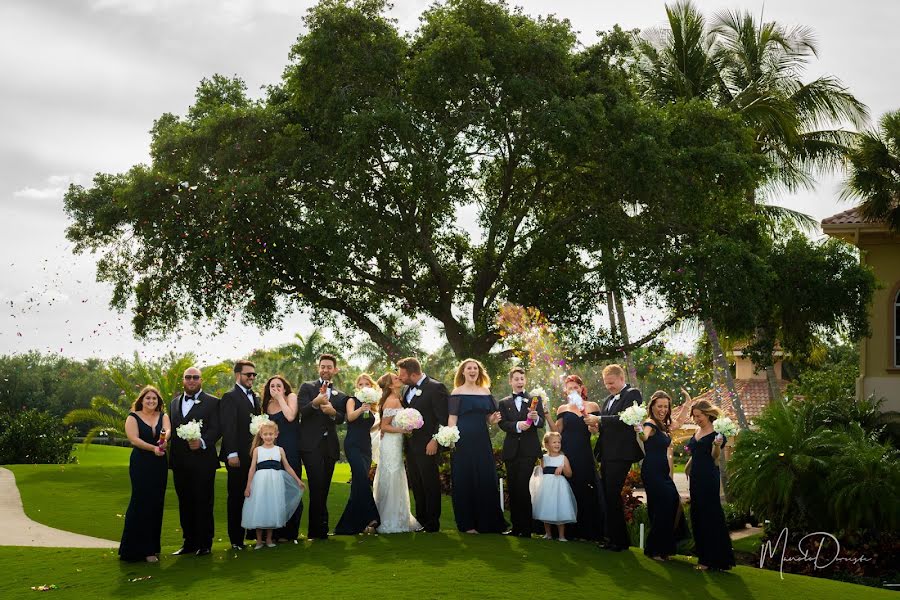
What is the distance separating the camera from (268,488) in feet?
41.5

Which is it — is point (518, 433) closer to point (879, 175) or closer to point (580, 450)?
point (580, 450)

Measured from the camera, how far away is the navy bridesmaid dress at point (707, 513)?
41.3 ft

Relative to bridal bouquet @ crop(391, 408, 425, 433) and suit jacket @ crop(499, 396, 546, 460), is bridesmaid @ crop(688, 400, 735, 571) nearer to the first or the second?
suit jacket @ crop(499, 396, 546, 460)

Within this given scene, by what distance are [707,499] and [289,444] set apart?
17.9ft

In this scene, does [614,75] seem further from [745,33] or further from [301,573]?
[301,573]

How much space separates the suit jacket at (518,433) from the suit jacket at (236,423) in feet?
11.1

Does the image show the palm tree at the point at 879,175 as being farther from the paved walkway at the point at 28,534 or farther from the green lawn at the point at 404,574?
the paved walkway at the point at 28,534

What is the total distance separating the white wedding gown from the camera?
13672 millimetres

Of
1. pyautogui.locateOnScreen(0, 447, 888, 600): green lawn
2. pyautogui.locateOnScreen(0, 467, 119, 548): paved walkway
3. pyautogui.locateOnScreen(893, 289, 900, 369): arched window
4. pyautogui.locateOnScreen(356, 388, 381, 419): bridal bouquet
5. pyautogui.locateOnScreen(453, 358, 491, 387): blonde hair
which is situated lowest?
pyautogui.locateOnScreen(0, 467, 119, 548): paved walkway

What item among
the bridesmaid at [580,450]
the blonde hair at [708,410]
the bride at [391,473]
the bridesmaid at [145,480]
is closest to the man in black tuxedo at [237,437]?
the bridesmaid at [145,480]

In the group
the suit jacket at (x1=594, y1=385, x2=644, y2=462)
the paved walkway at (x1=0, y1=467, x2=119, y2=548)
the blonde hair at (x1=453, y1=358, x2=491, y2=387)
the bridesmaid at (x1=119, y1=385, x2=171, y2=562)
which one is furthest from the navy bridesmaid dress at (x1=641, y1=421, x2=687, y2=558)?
the paved walkway at (x1=0, y1=467, x2=119, y2=548)

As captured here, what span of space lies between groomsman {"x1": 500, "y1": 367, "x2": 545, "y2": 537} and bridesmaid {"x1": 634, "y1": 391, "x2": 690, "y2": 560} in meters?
1.53

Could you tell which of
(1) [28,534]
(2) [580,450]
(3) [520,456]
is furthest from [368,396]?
(1) [28,534]

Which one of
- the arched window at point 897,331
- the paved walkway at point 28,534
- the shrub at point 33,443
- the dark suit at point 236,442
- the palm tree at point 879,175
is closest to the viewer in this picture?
the dark suit at point 236,442
